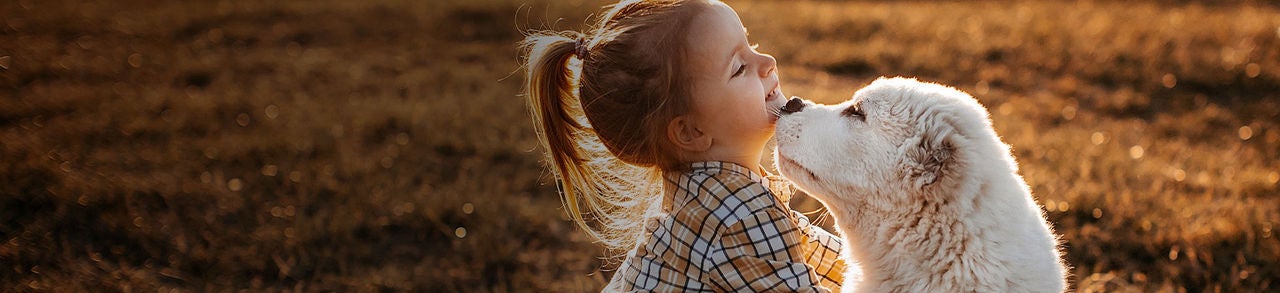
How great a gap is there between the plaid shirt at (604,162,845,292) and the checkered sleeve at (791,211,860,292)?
0.19m

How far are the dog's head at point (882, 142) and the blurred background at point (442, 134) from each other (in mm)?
1494

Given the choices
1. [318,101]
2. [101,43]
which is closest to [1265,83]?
[318,101]

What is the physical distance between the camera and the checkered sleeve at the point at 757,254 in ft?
8.93

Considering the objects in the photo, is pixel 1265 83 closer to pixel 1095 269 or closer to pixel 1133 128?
pixel 1133 128

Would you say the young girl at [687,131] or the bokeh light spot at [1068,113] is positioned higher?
the bokeh light spot at [1068,113]

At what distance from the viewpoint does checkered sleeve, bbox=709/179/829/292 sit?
272 cm

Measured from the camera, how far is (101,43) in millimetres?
10938

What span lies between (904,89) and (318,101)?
670cm

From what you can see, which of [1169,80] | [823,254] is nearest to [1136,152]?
[1169,80]

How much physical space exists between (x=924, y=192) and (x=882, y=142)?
0.59 feet

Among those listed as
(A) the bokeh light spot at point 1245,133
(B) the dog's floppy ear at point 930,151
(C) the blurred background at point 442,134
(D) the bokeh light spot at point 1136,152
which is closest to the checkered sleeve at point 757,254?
(B) the dog's floppy ear at point 930,151

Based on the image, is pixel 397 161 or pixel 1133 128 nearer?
pixel 397 161

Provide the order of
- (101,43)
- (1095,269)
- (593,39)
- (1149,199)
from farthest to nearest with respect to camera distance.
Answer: (101,43)
(1149,199)
(1095,269)
(593,39)

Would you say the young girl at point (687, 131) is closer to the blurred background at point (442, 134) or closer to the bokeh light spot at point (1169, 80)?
the blurred background at point (442, 134)
